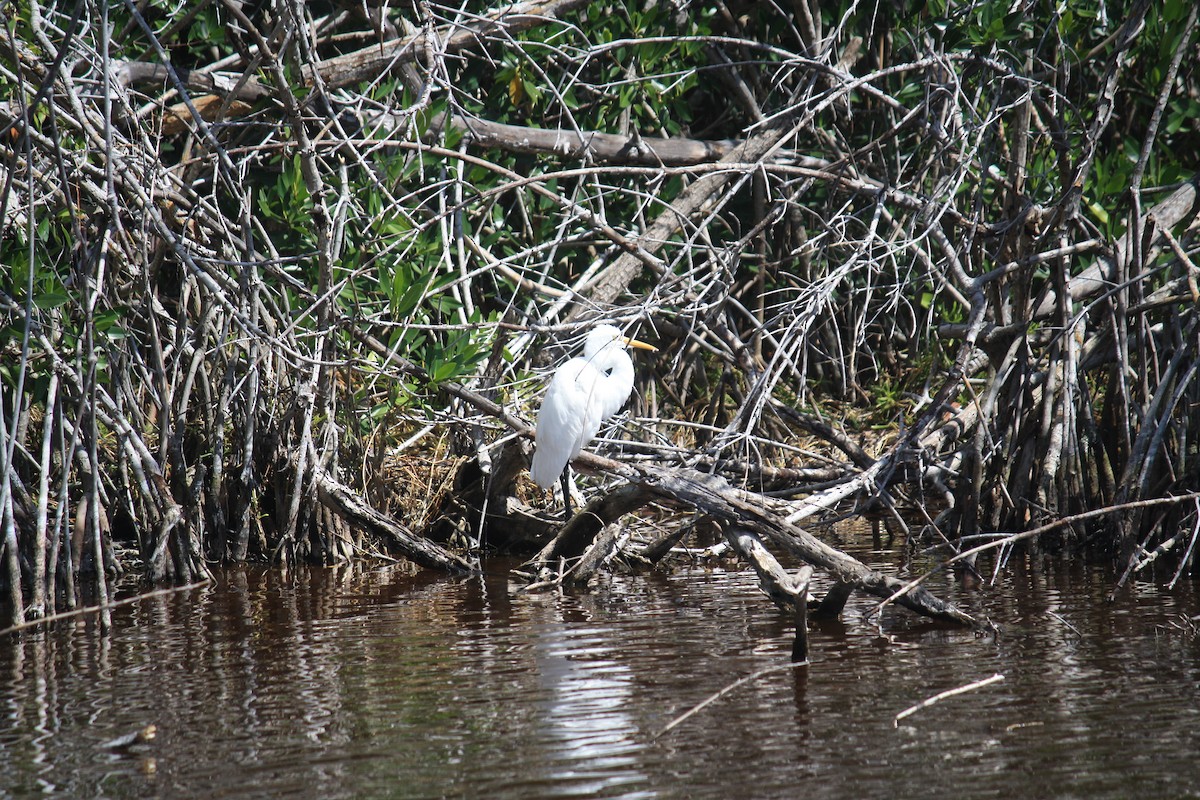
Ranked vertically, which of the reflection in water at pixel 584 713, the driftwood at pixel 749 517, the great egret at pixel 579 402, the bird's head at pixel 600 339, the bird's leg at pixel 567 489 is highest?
the bird's head at pixel 600 339

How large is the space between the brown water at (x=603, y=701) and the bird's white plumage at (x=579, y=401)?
84cm

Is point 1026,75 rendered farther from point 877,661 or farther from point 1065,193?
point 877,661

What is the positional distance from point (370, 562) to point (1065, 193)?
399 centimetres

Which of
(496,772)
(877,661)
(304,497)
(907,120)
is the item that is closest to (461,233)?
(304,497)

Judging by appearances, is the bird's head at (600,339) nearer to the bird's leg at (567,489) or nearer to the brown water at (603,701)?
the bird's leg at (567,489)

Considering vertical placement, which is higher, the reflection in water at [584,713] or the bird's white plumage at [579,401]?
the bird's white plumage at [579,401]

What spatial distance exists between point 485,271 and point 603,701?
2.98m

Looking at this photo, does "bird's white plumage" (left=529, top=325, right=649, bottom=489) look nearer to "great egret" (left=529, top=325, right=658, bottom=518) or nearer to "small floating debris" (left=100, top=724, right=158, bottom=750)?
"great egret" (left=529, top=325, right=658, bottom=518)

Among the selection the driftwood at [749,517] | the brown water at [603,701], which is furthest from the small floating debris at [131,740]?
the driftwood at [749,517]

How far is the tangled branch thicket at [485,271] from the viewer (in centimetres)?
516

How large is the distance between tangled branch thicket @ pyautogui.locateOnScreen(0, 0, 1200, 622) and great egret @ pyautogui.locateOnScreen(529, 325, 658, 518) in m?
0.18

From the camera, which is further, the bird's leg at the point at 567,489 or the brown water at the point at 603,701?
the bird's leg at the point at 567,489

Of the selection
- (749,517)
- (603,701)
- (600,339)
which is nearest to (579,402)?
(600,339)

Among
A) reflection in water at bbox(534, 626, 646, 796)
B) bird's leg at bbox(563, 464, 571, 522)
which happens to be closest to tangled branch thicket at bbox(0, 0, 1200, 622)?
bird's leg at bbox(563, 464, 571, 522)
